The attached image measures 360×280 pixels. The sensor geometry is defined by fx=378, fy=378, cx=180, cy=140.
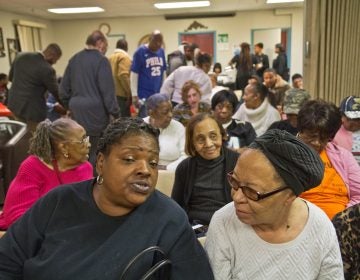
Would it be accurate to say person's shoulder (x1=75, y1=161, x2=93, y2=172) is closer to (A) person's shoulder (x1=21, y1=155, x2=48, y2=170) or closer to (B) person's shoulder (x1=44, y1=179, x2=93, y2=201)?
(A) person's shoulder (x1=21, y1=155, x2=48, y2=170)

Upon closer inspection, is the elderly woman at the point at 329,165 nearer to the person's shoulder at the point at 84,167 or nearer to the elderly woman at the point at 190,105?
the person's shoulder at the point at 84,167

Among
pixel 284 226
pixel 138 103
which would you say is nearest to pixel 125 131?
pixel 284 226

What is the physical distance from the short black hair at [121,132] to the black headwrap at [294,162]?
0.37 meters

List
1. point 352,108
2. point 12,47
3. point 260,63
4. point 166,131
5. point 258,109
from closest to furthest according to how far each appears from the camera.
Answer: point 352,108 < point 166,131 < point 258,109 < point 260,63 < point 12,47

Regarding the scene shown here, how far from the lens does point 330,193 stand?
1.96 meters

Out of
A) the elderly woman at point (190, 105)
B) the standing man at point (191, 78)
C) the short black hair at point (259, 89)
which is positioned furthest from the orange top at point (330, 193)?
the standing man at point (191, 78)

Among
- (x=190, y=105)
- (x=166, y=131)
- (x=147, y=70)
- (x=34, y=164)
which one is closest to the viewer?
(x=34, y=164)

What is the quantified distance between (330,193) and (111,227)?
1276mm

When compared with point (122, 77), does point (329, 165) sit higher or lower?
lower

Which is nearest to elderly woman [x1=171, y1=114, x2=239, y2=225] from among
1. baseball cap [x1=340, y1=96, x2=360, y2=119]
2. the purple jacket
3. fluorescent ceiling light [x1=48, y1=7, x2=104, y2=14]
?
the purple jacket

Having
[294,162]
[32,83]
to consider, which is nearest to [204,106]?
[32,83]

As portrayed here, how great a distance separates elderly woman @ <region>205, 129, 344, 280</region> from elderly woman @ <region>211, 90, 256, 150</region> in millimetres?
1786

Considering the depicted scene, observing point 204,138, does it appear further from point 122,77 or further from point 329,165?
point 122,77

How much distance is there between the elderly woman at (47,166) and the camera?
1.73 meters
